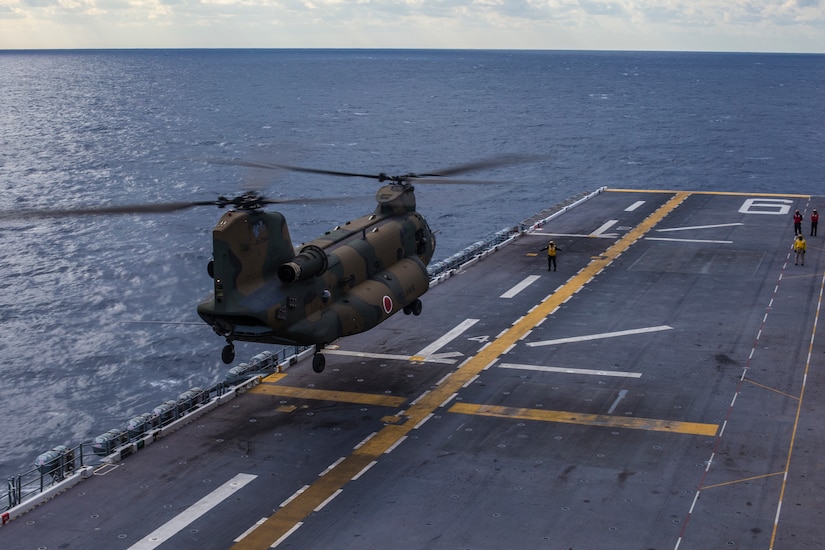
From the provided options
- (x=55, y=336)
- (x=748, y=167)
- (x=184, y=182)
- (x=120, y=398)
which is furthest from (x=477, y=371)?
(x=748, y=167)

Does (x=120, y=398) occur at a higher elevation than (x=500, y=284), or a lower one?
lower

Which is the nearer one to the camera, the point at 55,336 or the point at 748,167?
the point at 55,336

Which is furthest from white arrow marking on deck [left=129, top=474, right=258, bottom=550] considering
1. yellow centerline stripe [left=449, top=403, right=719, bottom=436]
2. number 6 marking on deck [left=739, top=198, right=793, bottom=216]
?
number 6 marking on deck [left=739, top=198, right=793, bottom=216]

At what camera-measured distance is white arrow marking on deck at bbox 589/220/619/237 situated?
2574 inches

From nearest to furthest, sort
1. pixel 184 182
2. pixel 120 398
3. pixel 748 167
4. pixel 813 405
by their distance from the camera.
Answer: pixel 813 405, pixel 120 398, pixel 184 182, pixel 748 167

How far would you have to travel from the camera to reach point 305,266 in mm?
30656

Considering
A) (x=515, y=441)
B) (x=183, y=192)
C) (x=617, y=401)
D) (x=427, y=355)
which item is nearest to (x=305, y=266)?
(x=515, y=441)

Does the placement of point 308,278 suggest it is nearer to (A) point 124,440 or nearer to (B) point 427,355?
(A) point 124,440

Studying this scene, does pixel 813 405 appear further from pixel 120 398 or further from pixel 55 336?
pixel 55 336

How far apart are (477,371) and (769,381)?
10.9m

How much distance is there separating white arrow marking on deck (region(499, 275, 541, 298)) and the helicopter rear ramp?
20 centimetres

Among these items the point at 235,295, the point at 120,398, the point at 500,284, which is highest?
the point at 235,295

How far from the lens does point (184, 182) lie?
11506 centimetres

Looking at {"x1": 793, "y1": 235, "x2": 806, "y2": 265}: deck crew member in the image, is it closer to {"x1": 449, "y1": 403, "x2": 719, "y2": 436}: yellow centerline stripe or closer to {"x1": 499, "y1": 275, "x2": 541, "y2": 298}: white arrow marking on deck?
{"x1": 499, "y1": 275, "x2": 541, "y2": 298}: white arrow marking on deck
